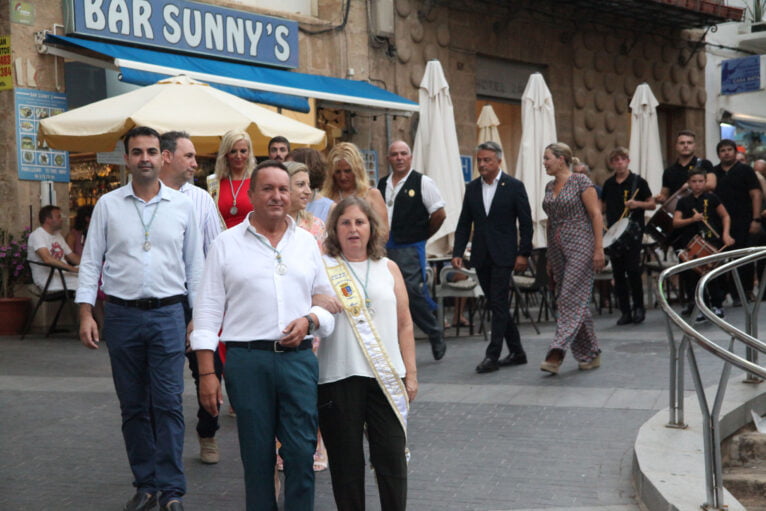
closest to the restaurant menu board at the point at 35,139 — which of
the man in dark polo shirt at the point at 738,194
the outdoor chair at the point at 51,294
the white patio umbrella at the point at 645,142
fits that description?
the outdoor chair at the point at 51,294

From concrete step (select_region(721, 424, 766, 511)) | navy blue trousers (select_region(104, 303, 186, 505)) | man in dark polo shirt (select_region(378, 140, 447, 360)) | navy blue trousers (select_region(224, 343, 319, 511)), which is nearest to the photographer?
navy blue trousers (select_region(224, 343, 319, 511))

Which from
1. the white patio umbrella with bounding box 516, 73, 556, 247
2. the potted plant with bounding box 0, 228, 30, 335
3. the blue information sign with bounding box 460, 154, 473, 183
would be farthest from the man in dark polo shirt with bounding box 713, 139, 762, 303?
the potted plant with bounding box 0, 228, 30, 335

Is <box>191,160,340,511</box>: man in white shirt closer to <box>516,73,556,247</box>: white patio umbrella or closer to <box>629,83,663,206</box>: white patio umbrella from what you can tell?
<box>516,73,556,247</box>: white patio umbrella

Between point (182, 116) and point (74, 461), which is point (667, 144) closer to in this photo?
point (182, 116)

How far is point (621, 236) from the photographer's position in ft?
40.5

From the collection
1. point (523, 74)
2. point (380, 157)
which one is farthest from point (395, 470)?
point (523, 74)

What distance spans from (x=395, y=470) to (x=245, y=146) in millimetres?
2614

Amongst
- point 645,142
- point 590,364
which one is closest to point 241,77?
point 645,142

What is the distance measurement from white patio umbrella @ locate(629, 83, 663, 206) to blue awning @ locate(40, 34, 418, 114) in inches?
144

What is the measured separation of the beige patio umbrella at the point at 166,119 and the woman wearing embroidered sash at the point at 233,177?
3.39 metres

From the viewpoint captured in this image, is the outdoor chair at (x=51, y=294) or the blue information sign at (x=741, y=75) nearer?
the outdoor chair at (x=51, y=294)

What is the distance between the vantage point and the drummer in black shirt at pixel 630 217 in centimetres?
1235

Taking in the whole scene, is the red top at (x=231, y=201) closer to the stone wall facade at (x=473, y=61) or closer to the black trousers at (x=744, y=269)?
the stone wall facade at (x=473, y=61)

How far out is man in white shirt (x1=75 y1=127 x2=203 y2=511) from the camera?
5.14 meters
